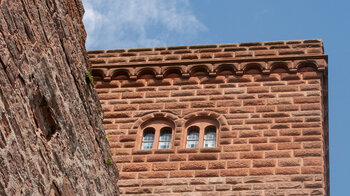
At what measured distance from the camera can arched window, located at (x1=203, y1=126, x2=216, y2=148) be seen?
13.3 metres

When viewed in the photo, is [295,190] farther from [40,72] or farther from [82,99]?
[40,72]

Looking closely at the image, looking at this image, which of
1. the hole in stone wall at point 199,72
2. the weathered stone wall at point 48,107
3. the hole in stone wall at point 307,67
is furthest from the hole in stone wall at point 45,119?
the hole in stone wall at point 307,67

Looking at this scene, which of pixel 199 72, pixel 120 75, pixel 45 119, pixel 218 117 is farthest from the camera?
pixel 120 75

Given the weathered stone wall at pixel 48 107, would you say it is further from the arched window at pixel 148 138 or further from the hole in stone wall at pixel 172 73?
the hole in stone wall at pixel 172 73

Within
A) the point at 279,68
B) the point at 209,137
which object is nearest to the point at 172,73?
the point at 209,137

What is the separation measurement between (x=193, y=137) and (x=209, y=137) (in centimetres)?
27

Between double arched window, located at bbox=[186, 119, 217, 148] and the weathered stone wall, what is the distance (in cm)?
509

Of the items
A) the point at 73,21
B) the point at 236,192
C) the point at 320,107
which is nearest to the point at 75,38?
the point at 73,21

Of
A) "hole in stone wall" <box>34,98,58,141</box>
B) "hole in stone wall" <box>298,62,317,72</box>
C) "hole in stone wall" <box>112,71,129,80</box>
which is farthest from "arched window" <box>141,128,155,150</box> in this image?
"hole in stone wall" <box>34,98,58,141</box>

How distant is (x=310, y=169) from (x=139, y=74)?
406cm

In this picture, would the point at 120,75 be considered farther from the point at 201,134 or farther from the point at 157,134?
the point at 201,134

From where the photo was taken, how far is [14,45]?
5.77 metres

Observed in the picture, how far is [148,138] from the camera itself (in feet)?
44.9

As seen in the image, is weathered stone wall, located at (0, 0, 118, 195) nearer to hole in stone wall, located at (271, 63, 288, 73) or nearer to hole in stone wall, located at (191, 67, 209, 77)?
hole in stone wall, located at (191, 67, 209, 77)
